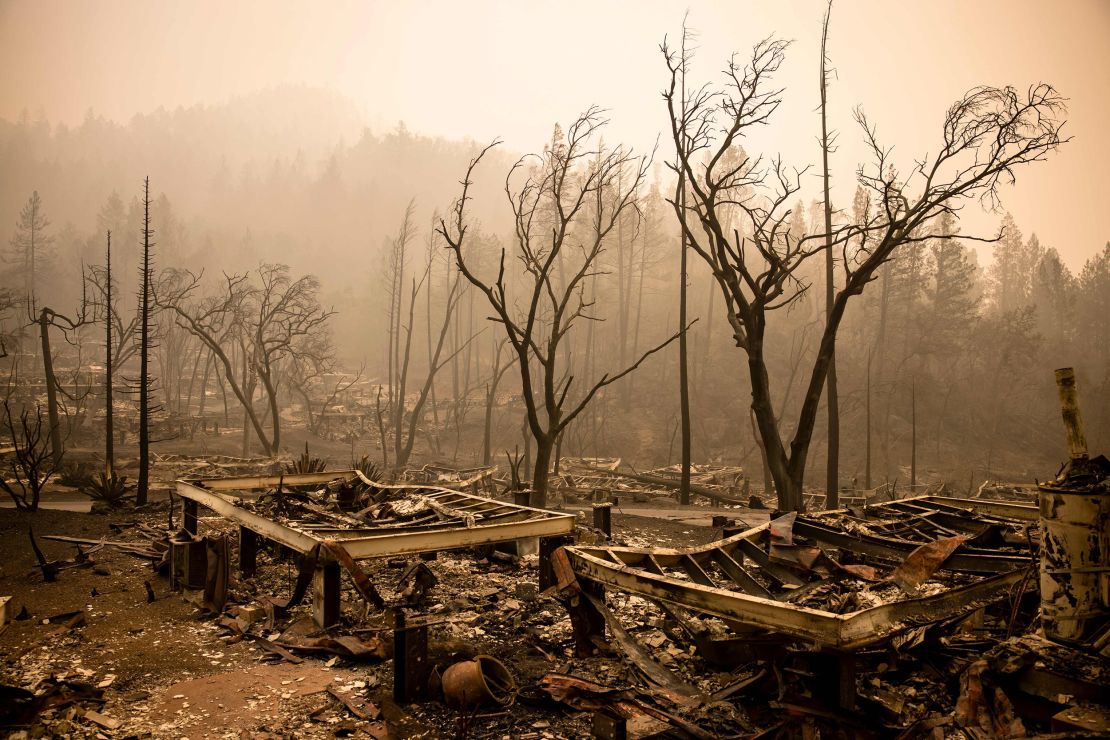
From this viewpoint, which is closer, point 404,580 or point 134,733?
point 134,733

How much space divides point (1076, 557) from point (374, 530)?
6.07 m

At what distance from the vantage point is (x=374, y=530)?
23.6 ft

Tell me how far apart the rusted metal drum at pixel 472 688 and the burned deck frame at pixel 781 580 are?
972 mm

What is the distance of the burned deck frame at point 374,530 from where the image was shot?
5949 millimetres

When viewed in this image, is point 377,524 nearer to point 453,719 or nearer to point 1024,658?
point 453,719

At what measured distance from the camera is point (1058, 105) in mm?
9828

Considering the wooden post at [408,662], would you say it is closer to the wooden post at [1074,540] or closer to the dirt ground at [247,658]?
the dirt ground at [247,658]

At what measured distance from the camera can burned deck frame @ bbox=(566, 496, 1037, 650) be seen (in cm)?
353

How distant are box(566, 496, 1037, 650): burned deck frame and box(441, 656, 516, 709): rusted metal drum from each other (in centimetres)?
97

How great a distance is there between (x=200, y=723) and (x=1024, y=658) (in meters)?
5.02

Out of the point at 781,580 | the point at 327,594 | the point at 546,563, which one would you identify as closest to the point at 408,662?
the point at 327,594

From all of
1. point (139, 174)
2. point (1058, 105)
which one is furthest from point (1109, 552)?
point (139, 174)

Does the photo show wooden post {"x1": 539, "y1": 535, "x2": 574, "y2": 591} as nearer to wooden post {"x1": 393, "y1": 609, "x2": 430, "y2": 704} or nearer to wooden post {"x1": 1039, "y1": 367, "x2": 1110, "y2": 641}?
wooden post {"x1": 393, "y1": 609, "x2": 430, "y2": 704}

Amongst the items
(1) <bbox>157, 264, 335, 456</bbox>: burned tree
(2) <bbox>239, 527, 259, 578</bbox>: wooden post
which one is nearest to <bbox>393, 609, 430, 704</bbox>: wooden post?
(2) <bbox>239, 527, 259, 578</bbox>: wooden post
